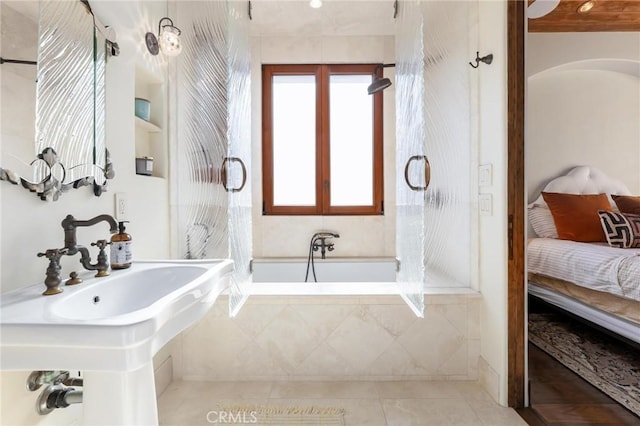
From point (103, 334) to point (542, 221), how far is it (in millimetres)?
3193

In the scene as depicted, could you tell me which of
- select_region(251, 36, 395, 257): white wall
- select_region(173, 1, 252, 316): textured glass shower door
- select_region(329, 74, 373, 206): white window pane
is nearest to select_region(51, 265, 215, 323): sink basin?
select_region(173, 1, 252, 316): textured glass shower door

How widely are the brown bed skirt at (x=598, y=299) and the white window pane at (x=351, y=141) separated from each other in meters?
1.63

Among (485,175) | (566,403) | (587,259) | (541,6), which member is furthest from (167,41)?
(587,259)

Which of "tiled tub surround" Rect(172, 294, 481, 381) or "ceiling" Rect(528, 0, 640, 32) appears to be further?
"ceiling" Rect(528, 0, 640, 32)

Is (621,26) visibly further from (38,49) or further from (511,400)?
(38,49)

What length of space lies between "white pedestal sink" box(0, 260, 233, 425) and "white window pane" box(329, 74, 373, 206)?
2.14 metres

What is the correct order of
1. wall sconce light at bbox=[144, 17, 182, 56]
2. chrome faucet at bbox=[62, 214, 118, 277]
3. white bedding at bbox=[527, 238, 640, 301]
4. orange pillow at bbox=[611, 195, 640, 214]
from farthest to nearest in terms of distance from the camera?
1. orange pillow at bbox=[611, 195, 640, 214]
2. white bedding at bbox=[527, 238, 640, 301]
3. wall sconce light at bbox=[144, 17, 182, 56]
4. chrome faucet at bbox=[62, 214, 118, 277]

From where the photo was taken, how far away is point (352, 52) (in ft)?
9.63

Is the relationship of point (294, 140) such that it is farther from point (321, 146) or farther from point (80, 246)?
point (80, 246)

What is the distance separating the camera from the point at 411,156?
173cm

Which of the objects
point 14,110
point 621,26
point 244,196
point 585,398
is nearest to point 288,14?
point 244,196

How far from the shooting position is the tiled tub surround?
1765 mm

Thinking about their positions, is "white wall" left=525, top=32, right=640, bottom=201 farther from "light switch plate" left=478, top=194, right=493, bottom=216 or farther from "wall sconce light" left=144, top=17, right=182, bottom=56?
"wall sconce light" left=144, top=17, right=182, bottom=56

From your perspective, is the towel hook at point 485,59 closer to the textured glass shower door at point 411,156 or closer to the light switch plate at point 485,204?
the textured glass shower door at point 411,156
